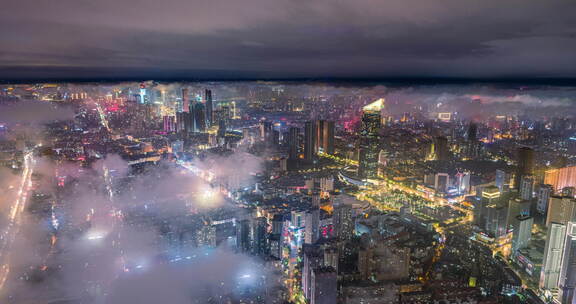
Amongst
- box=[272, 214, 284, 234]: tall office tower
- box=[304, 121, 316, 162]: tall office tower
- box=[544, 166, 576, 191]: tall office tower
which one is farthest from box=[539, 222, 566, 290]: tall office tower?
box=[304, 121, 316, 162]: tall office tower

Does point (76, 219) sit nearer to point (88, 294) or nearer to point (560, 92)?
point (88, 294)

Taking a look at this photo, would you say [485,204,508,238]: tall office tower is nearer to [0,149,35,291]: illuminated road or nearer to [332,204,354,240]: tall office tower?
[332,204,354,240]: tall office tower

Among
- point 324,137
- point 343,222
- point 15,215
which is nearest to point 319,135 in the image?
point 324,137

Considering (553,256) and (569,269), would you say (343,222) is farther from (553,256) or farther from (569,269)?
(569,269)

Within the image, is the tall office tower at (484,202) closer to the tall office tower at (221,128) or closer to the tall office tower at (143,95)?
the tall office tower at (221,128)

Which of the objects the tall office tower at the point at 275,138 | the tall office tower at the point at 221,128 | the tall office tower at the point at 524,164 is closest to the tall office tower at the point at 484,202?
the tall office tower at the point at 524,164

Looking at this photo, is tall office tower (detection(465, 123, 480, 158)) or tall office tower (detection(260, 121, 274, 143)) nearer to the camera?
tall office tower (detection(465, 123, 480, 158))
